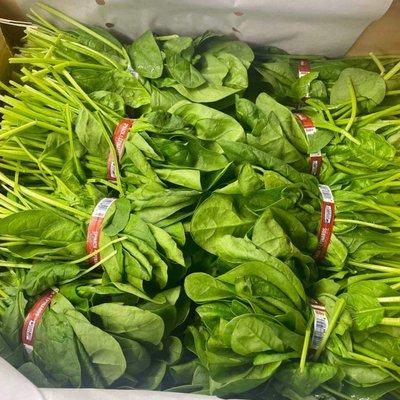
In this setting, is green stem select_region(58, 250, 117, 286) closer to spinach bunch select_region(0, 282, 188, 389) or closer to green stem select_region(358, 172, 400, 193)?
spinach bunch select_region(0, 282, 188, 389)

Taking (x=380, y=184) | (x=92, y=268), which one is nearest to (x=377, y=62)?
(x=380, y=184)

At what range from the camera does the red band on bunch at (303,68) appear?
940 millimetres

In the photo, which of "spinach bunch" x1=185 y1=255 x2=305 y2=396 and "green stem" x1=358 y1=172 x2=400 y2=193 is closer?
"spinach bunch" x1=185 y1=255 x2=305 y2=396

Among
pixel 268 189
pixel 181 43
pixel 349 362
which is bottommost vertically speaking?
pixel 349 362

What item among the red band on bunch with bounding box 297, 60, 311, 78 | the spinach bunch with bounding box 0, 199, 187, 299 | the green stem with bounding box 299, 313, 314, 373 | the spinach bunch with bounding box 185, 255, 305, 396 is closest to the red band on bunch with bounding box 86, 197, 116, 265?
the spinach bunch with bounding box 0, 199, 187, 299

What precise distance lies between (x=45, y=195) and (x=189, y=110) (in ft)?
0.79

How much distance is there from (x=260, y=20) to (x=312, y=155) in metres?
0.26

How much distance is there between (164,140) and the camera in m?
0.76

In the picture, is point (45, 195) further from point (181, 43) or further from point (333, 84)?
point (333, 84)

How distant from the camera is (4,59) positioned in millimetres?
960

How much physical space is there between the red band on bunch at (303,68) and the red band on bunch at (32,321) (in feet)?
1.81

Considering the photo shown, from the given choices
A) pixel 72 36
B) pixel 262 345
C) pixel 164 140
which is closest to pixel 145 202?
pixel 164 140

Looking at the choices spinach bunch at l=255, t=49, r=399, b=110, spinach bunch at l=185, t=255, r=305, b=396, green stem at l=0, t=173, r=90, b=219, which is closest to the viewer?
spinach bunch at l=185, t=255, r=305, b=396

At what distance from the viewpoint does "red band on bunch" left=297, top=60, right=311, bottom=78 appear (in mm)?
940
